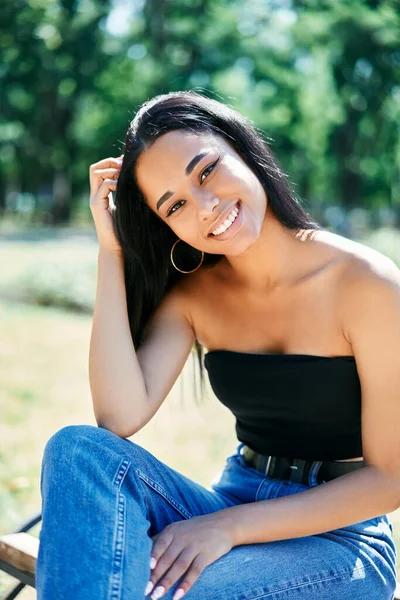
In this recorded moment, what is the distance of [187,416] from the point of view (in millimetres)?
5965

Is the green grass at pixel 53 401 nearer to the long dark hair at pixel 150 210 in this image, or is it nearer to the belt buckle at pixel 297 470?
the long dark hair at pixel 150 210

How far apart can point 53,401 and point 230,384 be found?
4104mm

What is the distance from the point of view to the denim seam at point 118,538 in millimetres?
1681

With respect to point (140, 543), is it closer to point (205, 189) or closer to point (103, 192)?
point (205, 189)

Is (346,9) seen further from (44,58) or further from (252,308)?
(252,308)

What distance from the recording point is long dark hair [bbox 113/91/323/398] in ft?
7.61

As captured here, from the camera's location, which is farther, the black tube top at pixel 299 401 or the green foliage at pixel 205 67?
the green foliage at pixel 205 67

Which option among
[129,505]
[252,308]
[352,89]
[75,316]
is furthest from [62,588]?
[352,89]

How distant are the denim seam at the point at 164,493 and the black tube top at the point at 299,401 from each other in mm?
352

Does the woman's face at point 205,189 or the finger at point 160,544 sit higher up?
the woman's face at point 205,189

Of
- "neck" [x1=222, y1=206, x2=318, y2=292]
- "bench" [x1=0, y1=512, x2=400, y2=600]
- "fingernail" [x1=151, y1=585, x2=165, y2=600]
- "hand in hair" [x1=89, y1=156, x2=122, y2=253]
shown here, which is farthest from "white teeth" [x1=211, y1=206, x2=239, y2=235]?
"bench" [x1=0, y1=512, x2=400, y2=600]

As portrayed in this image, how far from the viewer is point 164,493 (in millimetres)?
2096

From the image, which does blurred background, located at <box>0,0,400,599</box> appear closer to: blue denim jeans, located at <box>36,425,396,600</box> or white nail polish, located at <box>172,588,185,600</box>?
blue denim jeans, located at <box>36,425,396,600</box>

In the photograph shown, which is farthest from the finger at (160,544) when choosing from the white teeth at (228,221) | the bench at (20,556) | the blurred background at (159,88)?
the blurred background at (159,88)
